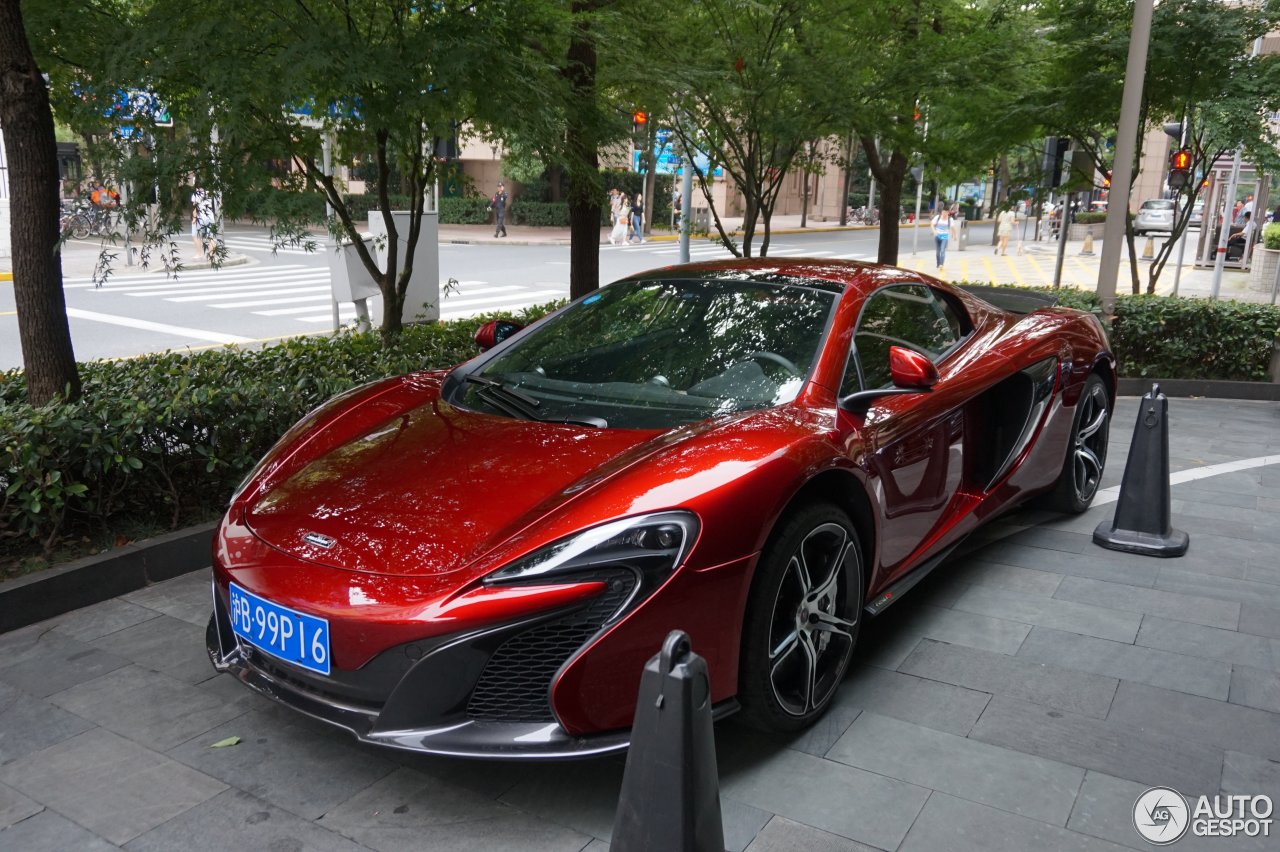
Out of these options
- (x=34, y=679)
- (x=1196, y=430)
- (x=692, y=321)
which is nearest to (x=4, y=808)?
(x=34, y=679)

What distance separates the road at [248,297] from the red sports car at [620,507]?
28.0ft

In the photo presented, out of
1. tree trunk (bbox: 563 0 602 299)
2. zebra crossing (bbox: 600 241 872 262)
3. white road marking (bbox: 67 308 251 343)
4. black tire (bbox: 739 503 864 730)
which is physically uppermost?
tree trunk (bbox: 563 0 602 299)

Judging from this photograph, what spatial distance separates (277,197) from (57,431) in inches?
89.7

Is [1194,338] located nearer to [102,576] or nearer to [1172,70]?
[1172,70]

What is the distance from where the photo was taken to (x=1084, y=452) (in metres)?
5.42

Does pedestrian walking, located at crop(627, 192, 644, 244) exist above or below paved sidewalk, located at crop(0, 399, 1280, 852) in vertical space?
above

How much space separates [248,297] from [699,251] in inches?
696

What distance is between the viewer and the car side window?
3703 millimetres

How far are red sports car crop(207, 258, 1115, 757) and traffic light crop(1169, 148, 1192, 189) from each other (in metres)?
9.36

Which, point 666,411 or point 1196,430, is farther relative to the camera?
point 1196,430

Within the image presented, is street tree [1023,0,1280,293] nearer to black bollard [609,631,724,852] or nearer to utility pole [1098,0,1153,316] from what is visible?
utility pole [1098,0,1153,316]

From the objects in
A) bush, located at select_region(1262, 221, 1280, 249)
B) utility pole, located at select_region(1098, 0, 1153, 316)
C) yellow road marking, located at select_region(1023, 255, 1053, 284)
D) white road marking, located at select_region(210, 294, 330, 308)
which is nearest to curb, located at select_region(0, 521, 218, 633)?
utility pole, located at select_region(1098, 0, 1153, 316)

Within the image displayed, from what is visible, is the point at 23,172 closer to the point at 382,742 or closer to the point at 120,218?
the point at 120,218

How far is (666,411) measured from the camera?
3.43m
